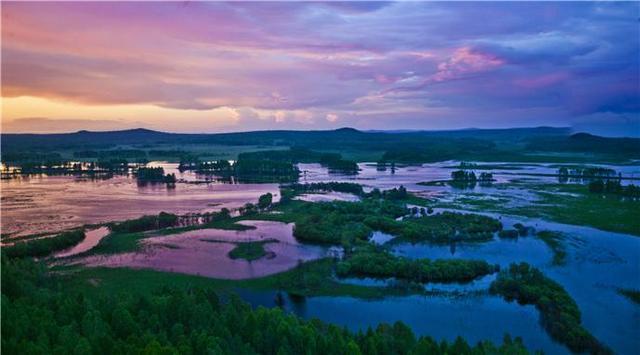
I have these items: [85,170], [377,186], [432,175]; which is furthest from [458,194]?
[85,170]

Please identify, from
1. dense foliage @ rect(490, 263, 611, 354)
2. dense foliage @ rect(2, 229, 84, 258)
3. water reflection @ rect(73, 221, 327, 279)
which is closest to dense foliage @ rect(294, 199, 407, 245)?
water reflection @ rect(73, 221, 327, 279)

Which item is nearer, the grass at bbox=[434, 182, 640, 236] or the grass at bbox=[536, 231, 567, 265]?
the grass at bbox=[536, 231, 567, 265]

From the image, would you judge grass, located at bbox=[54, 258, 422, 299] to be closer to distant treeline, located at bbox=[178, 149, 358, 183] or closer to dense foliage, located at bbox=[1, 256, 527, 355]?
dense foliage, located at bbox=[1, 256, 527, 355]

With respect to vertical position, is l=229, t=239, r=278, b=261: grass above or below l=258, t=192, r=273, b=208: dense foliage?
below

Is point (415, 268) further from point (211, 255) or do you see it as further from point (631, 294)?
point (211, 255)

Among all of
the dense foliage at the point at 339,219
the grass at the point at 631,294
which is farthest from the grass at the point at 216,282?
the grass at the point at 631,294

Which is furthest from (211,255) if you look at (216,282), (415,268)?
(415,268)

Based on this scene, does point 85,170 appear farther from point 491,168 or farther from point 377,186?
point 491,168

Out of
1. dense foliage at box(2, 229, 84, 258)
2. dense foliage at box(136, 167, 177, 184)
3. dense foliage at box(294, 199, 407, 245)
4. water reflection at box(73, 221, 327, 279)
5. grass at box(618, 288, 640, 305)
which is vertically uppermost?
dense foliage at box(136, 167, 177, 184)
